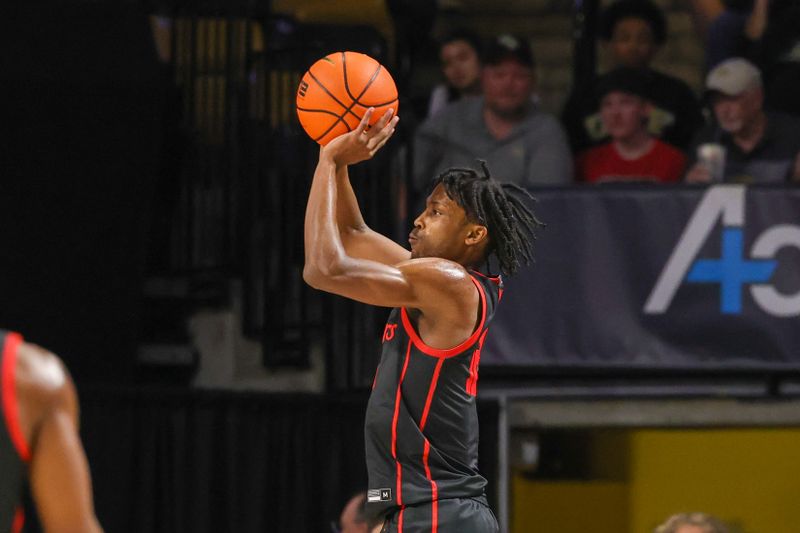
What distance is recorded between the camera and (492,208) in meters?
4.64

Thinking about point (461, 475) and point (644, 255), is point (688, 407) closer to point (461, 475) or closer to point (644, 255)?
point (644, 255)

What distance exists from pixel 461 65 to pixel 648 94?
1.14 meters

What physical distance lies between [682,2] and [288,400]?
14.2 feet

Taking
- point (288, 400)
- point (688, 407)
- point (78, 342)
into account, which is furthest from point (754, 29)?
point (78, 342)

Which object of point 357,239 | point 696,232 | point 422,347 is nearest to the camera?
point 422,347

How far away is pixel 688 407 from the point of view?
24.3 feet

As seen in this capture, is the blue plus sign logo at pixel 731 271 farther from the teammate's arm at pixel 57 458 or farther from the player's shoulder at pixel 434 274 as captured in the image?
the teammate's arm at pixel 57 458

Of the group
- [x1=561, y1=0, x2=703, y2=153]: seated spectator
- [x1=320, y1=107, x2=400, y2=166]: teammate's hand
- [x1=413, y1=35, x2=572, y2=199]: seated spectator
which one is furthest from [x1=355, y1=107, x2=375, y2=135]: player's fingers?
[x1=561, y1=0, x2=703, y2=153]: seated spectator

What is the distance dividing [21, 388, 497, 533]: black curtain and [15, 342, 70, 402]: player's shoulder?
442 cm

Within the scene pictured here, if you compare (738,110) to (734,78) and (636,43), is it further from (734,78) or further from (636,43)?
(636,43)

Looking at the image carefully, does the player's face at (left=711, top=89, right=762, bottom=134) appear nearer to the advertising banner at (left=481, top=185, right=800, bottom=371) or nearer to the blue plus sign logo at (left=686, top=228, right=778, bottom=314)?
the advertising banner at (left=481, top=185, right=800, bottom=371)

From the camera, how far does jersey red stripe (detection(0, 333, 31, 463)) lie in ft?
8.84

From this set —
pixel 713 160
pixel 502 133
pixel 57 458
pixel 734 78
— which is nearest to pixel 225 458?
pixel 502 133

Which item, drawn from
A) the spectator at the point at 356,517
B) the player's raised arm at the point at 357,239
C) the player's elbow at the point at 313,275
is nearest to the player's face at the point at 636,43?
the spectator at the point at 356,517
